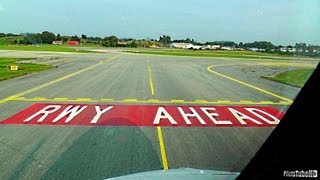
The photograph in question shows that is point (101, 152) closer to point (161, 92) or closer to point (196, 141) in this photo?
point (196, 141)

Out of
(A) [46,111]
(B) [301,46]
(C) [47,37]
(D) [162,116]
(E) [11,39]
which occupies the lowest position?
(A) [46,111]

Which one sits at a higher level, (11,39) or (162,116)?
(11,39)

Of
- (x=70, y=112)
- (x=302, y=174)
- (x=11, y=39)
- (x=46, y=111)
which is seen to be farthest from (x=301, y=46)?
(x=11, y=39)

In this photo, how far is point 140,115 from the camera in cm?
1082

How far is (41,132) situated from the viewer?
27.8ft

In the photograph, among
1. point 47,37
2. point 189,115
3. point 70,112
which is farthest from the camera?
point 47,37

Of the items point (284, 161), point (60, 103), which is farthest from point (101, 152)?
point (60, 103)

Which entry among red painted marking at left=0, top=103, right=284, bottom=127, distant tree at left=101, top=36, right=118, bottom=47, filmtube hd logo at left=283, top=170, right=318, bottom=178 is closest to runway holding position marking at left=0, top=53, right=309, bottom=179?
red painted marking at left=0, top=103, right=284, bottom=127

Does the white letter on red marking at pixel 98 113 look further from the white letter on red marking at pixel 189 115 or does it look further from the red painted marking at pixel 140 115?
the white letter on red marking at pixel 189 115

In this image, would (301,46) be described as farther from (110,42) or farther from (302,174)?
(110,42)

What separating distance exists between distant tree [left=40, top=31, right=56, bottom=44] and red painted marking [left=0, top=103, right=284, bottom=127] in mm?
130497

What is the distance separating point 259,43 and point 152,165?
353 centimetres

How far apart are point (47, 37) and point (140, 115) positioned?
459ft

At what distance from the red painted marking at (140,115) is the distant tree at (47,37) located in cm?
13050
